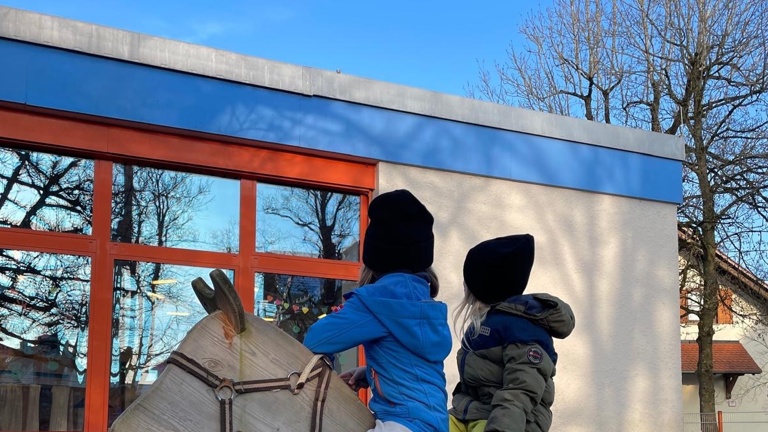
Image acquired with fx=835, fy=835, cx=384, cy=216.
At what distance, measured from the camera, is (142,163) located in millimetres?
7062

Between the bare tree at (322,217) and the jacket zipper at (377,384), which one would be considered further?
the bare tree at (322,217)

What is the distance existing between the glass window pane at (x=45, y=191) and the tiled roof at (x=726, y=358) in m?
24.5

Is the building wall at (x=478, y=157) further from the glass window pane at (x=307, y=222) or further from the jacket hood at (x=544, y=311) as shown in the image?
the jacket hood at (x=544, y=311)

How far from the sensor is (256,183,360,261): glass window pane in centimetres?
765

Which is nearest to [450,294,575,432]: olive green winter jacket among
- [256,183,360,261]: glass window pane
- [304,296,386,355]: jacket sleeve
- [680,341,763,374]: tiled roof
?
[304,296,386,355]: jacket sleeve

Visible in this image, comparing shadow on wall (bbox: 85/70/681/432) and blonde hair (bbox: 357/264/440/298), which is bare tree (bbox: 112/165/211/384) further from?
blonde hair (bbox: 357/264/440/298)

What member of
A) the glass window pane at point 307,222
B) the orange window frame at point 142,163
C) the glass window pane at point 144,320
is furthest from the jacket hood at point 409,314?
the glass window pane at point 307,222

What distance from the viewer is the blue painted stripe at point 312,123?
6586mm

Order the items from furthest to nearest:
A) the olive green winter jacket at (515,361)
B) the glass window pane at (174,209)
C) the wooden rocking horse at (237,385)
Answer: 1. the glass window pane at (174,209)
2. the olive green winter jacket at (515,361)
3. the wooden rocking horse at (237,385)

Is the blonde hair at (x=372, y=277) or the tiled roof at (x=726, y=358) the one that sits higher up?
the blonde hair at (x=372, y=277)

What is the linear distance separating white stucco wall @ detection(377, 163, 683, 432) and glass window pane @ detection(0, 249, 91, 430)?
3222mm

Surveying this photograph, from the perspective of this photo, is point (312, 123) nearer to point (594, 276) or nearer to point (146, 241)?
point (146, 241)

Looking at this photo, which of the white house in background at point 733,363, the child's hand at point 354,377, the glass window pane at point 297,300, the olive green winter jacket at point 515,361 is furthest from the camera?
the white house in background at point 733,363

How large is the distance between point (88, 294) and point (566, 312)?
437cm
